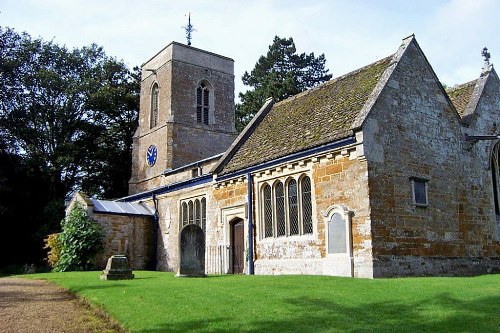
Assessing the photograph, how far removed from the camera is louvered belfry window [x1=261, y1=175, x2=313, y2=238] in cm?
1612

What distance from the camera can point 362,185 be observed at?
14070mm

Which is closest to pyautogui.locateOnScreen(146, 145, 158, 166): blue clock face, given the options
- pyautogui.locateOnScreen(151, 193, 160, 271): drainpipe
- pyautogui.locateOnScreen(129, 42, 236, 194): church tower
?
pyautogui.locateOnScreen(129, 42, 236, 194): church tower

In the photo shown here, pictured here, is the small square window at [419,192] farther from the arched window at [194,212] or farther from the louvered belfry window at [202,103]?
the louvered belfry window at [202,103]

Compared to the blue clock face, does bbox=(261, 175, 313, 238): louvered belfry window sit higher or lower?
lower

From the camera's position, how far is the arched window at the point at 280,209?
17.1m

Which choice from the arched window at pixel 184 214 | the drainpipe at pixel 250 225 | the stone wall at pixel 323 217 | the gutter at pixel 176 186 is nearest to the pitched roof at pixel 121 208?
the gutter at pixel 176 186

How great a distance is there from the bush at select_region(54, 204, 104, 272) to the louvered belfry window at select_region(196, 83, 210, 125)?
12707mm

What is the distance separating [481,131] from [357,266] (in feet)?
27.7

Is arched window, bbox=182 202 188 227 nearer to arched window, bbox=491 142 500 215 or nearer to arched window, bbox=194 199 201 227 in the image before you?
arched window, bbox=194 199 201 227

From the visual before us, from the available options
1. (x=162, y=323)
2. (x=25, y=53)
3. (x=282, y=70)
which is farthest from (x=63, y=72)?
(x=162, y=323)

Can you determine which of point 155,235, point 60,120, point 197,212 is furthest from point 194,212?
point 60,120

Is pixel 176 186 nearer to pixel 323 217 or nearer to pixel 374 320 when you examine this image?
pixel 323 217

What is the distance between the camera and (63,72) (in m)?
38.0

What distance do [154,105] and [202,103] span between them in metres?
3.58
